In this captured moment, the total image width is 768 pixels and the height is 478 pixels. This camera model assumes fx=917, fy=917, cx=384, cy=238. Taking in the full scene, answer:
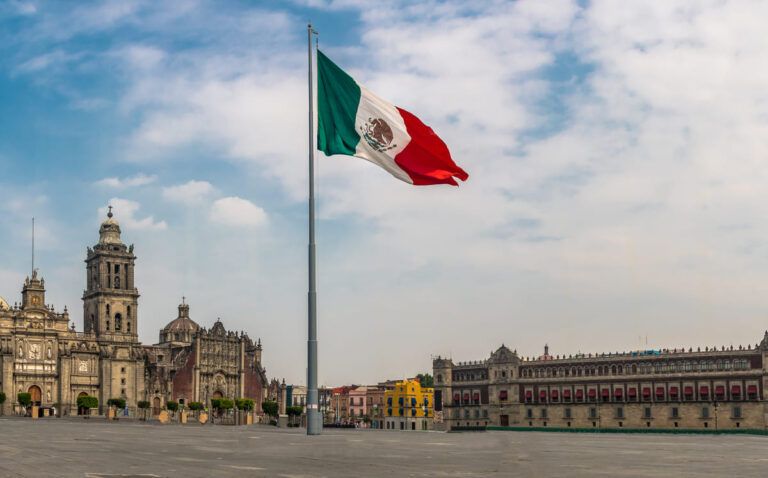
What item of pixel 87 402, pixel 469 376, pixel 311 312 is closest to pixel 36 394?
pixel 87 402

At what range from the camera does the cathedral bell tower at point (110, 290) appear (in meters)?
120

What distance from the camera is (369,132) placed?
22.7 metres

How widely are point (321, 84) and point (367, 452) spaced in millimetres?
9079

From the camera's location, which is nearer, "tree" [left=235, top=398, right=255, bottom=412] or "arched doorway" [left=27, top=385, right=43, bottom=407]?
"arched doorway" [left=27, top=385, right=43, bottom=407]

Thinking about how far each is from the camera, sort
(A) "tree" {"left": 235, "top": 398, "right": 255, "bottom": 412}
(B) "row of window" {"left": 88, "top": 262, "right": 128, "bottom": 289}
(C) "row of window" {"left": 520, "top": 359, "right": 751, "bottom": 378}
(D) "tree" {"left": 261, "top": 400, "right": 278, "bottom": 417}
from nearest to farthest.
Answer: (A) "tree" {"left": 235, "top": 398, "right": 255, "bottom": 412}
(C) "row of window" {"left": 520, "top": 359, "right": 751, "bottom": 378}
(D) "tree" {"left": 261, "top": 400, "right": 278, "bottom": 417}
(B) "row of window" {"left": 88, "top": 262, "right": 128, "bottom": 289}

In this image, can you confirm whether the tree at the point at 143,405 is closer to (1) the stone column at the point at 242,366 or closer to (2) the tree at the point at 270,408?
(2) the tree at the point at 270,408

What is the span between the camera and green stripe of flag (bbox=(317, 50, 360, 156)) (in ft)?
74.2

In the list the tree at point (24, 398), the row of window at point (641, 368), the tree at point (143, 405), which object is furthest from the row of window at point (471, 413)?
the tree at point (24, 398)

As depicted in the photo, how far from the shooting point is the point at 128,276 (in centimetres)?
12412

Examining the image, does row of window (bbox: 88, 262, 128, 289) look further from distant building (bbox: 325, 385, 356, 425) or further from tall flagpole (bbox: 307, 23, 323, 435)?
tall flagpole (bbox: 307, 23, 323, 435)

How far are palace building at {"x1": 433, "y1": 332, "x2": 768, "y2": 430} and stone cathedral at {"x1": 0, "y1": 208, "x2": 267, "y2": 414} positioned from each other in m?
31.5

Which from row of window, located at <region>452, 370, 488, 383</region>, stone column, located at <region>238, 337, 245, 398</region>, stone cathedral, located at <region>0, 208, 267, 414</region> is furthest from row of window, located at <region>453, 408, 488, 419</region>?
stone column, located at <region>238, 337, 245, 398</region>

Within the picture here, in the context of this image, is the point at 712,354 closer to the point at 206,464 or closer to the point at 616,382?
the point at 616,382

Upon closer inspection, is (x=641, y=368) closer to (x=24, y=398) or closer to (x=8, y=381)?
(x=24, y=398)
